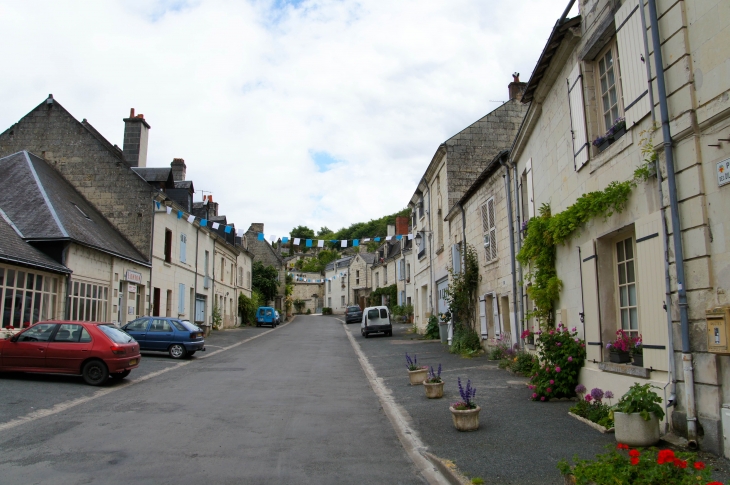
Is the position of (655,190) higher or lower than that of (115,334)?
higher

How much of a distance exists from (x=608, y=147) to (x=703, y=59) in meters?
2.01

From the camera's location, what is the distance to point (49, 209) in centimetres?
1756

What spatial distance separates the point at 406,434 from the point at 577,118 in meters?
5.27

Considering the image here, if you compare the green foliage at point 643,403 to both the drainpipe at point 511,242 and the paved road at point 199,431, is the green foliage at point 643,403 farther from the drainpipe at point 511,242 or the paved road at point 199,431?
the drainpipe at point 511,242

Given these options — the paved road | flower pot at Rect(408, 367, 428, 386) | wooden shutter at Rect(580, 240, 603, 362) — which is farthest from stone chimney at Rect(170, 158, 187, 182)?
wooden shutter at Rect(580, 240, 603, 362)

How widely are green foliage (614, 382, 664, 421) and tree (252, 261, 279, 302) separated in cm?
4518

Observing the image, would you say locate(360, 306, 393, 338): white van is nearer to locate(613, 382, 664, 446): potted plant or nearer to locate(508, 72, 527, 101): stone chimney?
locate(508, 72, 527, 101): stone chimney

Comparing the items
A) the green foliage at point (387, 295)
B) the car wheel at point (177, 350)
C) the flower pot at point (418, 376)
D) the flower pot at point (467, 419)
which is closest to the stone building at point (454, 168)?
the flower pot at point (418, 376)

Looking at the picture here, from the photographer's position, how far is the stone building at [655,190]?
5414 millimetres

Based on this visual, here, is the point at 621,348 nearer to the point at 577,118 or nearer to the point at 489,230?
the point at 577,118

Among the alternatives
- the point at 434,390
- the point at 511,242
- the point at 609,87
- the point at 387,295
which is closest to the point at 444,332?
the point at 511,242

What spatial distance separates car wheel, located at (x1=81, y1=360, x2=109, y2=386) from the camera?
11.7 metres

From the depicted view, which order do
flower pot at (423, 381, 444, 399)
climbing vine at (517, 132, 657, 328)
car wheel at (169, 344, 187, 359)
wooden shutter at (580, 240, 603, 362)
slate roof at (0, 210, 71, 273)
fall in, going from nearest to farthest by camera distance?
climbing vine at (517, 132, 657, 328) < wooden shutter at (580, 240, 603, 362) < flower pot at (423, 381, 444, 399) < slate roof at (0, 210, 71, 273) < car wheel at (169, 344, 187, 359)

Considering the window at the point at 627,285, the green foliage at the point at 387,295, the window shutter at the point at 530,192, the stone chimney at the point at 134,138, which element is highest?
the stone chimney at the point at 134,138
